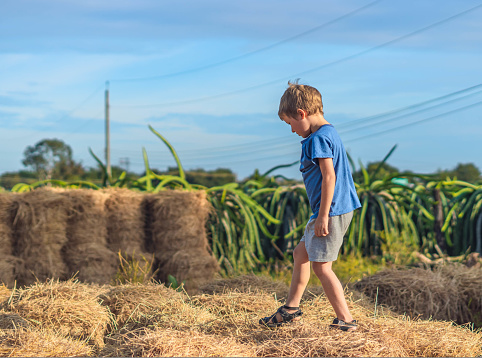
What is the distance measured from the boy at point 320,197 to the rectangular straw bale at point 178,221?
2.99 meters

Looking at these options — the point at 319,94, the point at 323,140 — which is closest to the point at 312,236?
the point at 323,140

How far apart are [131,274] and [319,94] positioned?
3.23 m

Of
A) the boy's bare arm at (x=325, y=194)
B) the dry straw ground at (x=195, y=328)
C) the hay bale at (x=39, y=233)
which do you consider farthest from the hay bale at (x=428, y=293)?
the hay bale at (x=39, y=233)

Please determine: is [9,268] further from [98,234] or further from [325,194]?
[325,194]

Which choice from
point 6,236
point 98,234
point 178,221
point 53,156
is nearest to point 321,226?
point 178,221

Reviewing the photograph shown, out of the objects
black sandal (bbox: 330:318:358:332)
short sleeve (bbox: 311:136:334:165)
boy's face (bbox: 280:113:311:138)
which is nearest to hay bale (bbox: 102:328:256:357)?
black sandal (bbox: 330:318:358:332)

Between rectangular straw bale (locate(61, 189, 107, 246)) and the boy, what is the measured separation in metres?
3.33

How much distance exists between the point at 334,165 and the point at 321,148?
0.17 meters

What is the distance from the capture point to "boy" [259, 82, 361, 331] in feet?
9.44

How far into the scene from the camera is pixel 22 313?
341 centimetres

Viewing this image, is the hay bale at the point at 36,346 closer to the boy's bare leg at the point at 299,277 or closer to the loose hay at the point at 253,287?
the boy's bare leg at the point at 299,277

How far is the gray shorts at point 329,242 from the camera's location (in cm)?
289

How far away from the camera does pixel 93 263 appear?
222 inches

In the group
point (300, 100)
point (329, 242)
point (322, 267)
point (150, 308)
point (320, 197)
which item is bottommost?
point (150, 308)
